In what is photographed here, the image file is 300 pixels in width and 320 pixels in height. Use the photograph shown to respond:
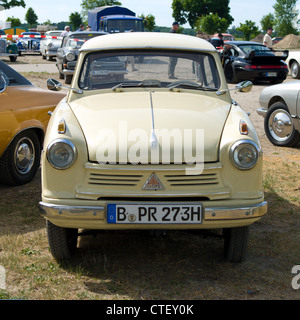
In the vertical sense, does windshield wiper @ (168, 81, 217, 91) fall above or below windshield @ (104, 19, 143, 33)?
above

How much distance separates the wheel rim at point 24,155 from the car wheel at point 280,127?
4089 millimetres

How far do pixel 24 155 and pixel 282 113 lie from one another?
14.0ft

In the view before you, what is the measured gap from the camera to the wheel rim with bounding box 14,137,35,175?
632cm

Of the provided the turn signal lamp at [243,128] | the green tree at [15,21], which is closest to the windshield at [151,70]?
the turn signal lamp at [243,128]

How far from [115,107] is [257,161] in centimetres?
123

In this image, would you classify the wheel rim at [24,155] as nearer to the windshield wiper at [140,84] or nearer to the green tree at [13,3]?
the windshield wiper at [140,84]

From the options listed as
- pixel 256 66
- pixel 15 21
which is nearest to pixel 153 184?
pixel 256 66

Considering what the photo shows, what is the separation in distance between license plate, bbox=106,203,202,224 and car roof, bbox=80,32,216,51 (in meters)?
1.93

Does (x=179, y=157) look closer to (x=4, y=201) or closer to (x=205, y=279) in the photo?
(x=205, y=279)

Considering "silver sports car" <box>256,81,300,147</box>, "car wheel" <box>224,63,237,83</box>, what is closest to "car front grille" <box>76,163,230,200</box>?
"silver sports car" <box>256,81,300,147</box>

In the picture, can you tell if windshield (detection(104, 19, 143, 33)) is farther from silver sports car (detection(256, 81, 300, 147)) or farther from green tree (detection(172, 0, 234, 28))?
green tree (detection(172, 0, 234, 28))

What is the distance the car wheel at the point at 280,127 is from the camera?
849 centimetres
